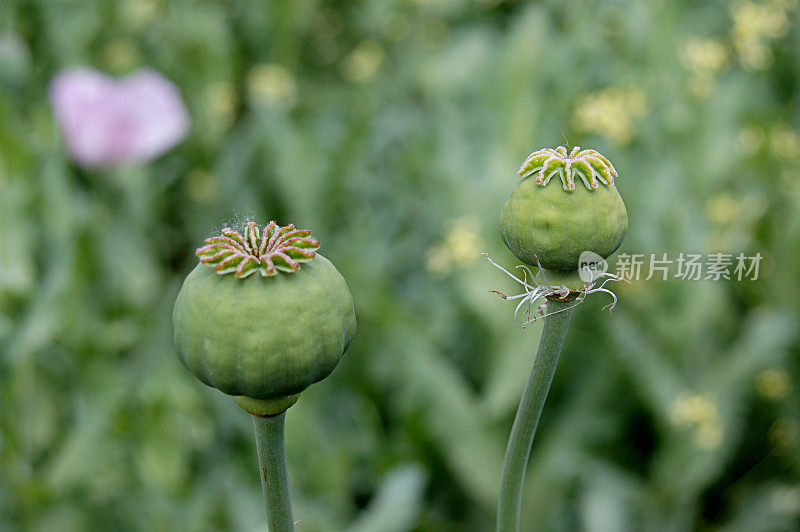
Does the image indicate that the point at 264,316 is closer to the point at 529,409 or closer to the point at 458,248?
the point at 529,409

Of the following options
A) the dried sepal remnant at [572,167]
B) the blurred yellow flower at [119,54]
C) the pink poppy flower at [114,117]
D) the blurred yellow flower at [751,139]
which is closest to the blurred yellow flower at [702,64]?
the blurred yellow flower at [751,139]

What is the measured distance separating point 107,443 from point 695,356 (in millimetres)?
837

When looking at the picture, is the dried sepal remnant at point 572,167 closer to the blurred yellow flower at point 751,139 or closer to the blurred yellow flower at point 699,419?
the blurred yellow flower at point 699,419

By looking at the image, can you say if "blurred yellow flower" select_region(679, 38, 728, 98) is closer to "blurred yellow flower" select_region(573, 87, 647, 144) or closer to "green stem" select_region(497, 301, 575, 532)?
"blurred yellow flower" select_region(573, 87, 647, 144)

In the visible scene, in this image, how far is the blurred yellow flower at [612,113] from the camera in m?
1.32

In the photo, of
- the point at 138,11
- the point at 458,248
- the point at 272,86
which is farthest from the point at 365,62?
the point at 458,248

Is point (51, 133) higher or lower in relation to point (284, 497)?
higher

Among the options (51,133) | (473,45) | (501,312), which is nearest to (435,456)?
(501,312)

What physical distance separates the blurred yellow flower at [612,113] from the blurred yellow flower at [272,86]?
600 mm

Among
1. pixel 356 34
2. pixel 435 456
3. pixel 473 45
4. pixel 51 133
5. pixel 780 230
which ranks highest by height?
pixel 356 34

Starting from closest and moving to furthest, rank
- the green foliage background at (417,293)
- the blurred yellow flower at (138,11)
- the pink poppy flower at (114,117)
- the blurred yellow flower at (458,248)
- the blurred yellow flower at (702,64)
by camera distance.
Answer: the green foliage background at (417,293) → the blurred yellow flower at (458,248) → the pink poppy flower at (114,117) → the blurred yellow flower at (702,64) → the blurred yellow flower at (138,11)

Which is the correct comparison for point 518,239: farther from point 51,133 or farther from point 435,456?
point 51,133

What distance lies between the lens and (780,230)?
1.39 meters

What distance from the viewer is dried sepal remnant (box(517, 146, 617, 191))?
Result: 0.27 metres
